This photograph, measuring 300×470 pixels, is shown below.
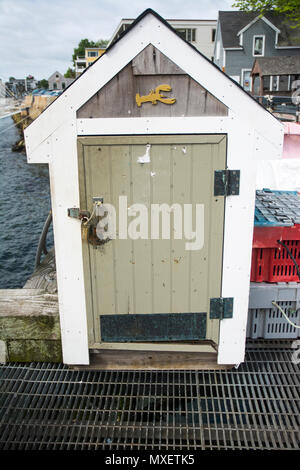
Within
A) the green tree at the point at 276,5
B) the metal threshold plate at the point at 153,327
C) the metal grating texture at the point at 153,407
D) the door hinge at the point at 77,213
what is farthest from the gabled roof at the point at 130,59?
the green tree at the point at 276,5

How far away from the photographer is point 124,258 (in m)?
3.56

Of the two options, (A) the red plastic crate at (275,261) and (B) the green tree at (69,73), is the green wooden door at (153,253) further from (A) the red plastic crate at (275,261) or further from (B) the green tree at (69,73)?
(B) the green tree at (69,73)

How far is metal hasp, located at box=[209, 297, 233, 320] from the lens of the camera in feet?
12.0

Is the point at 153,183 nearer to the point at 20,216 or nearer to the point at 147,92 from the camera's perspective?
the point at 147,92

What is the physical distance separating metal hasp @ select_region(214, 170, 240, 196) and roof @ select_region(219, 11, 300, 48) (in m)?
33.9

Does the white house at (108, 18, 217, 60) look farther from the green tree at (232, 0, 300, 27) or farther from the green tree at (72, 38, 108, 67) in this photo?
the green tree at (72, 38, 108, 67)

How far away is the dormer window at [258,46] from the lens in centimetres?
3341

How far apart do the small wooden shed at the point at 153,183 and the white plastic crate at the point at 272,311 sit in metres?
0.57

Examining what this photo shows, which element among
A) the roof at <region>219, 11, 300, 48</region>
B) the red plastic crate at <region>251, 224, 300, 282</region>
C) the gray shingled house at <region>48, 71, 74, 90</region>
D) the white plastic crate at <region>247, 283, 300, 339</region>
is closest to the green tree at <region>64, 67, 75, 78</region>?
the gray shingled house at <region>48, 71, 74, 90</region>

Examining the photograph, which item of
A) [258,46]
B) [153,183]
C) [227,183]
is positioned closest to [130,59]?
[153,183]

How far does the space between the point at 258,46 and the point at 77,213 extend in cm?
3531

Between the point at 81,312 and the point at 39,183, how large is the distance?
19.7 metres
